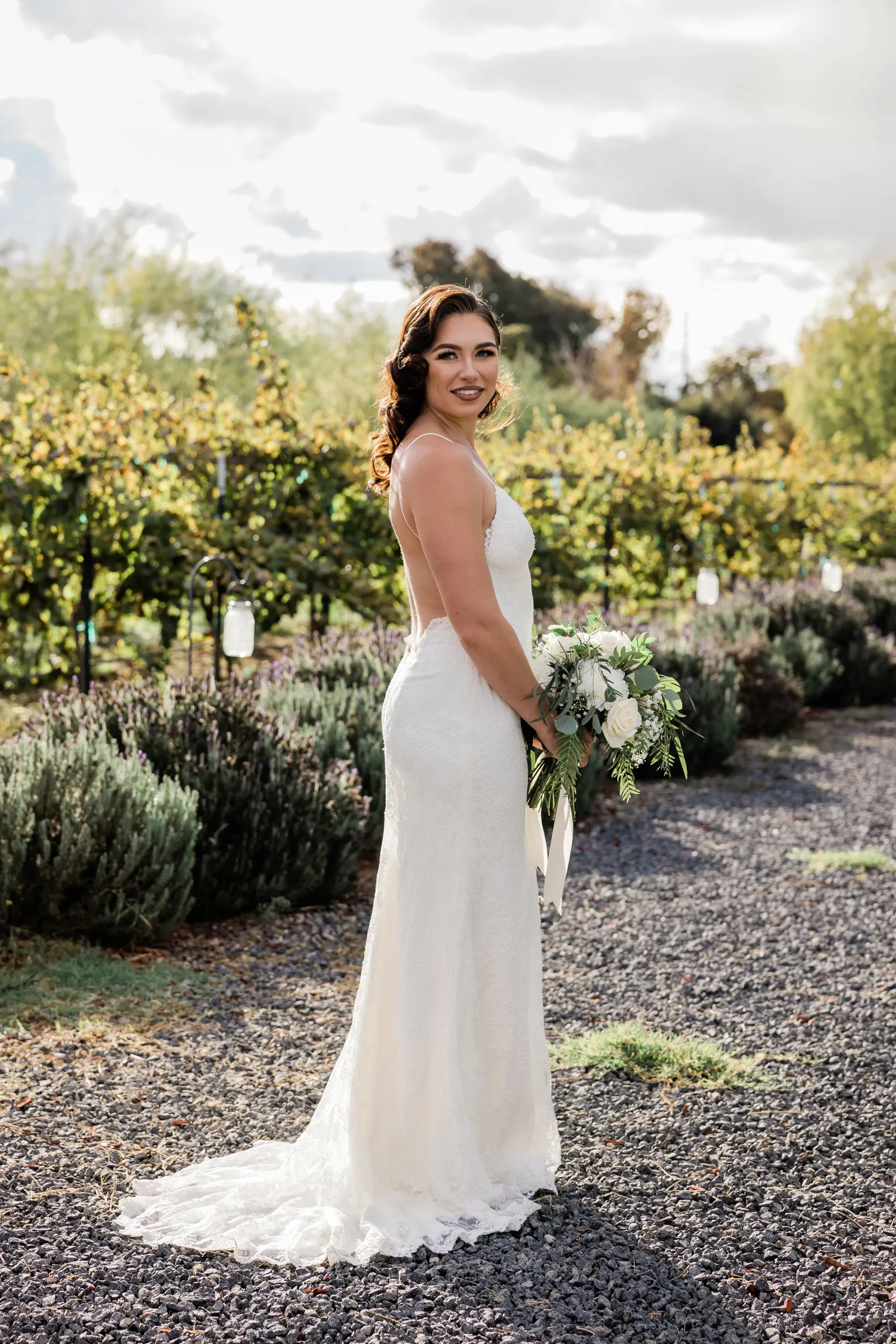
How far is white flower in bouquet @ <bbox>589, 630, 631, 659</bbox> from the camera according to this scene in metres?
3.00

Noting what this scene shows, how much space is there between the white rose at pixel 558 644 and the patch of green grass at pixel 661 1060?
4.97ft

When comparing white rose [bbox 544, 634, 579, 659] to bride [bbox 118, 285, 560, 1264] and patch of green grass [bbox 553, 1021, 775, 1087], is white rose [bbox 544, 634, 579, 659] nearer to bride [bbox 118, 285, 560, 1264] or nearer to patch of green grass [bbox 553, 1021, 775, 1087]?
bride [bbox 118, 285, 560, 1264]

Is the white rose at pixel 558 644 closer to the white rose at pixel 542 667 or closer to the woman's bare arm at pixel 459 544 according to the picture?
the white rose at pixel 542 667

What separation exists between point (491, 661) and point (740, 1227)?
1.46 m

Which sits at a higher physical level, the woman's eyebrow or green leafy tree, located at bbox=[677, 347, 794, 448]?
green leafy tree, located at bbox=[677, 347, 794, 448]

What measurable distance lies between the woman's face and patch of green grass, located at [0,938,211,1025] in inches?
95.1

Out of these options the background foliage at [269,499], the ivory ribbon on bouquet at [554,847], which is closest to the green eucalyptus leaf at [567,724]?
the ivory ribbon on bouquet at [554,847]

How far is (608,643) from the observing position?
3023 millimetres

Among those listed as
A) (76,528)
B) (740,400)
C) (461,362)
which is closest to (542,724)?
(461,362)

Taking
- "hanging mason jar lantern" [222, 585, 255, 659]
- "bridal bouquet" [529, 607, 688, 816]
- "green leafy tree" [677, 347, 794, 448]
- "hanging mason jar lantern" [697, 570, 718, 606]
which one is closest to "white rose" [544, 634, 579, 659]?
"bridal bouquet" [529, 607, 688, 816]

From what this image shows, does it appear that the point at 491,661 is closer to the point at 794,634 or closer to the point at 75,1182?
the point at 75,1182

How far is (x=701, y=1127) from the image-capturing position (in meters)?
3.41

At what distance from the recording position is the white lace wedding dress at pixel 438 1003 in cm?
286

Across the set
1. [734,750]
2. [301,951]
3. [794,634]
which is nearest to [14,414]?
[301,951]
